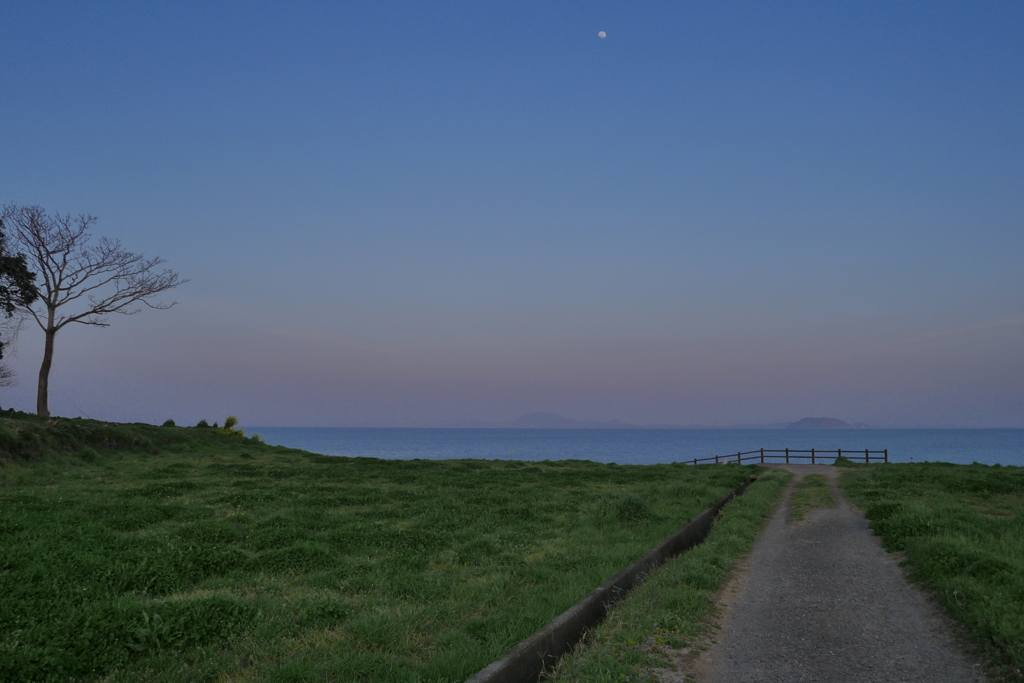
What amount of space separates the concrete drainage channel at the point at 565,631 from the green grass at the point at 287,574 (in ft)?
0.83

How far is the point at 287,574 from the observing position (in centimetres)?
955

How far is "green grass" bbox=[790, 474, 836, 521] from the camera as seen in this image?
63.6 feet

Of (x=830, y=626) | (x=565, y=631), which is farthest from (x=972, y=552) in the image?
(x=565, y=631)

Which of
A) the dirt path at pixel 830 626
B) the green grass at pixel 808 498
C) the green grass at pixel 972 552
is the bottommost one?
the green grass at pixel 808 498

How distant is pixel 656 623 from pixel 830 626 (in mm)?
2530

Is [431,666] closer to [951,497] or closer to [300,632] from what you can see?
[300,632]

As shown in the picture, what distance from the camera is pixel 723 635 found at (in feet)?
25.0

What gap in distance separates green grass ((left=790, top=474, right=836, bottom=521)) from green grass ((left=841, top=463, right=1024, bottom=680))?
1146 mm

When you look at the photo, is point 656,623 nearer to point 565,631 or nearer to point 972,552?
point 565,631

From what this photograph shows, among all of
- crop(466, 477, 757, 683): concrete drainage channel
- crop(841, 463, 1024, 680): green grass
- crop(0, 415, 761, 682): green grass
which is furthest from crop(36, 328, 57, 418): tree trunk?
crop(841, 463, 1024, 680): green grass

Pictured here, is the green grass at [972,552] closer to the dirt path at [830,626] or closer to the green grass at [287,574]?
the dirt path at [830,626]

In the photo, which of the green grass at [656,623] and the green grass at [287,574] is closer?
the green grass at [287,574]

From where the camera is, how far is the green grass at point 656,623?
6.22 metres

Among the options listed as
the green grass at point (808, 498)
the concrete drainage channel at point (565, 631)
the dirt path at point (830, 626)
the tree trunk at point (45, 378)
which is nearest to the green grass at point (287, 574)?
the concrete drainage channel at point (565, 631)
